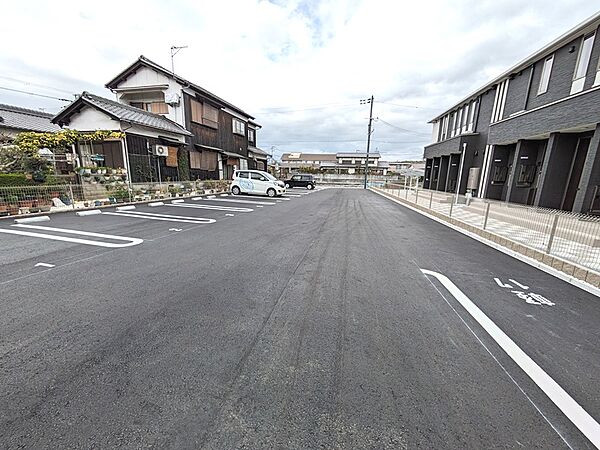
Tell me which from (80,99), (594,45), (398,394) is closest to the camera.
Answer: (398,394)

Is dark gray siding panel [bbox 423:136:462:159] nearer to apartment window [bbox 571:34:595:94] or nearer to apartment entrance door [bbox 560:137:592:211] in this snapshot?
apartment window [bbox 571:34:595:94]

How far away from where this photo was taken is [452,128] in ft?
61.7

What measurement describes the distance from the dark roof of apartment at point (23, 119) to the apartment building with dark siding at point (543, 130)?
75.8ft

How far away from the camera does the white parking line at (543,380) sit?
144 cm

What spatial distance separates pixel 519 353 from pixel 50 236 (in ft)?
24.2

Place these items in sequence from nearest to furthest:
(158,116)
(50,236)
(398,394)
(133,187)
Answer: (398,394) → (50,236) → (133,187) → (158,116)

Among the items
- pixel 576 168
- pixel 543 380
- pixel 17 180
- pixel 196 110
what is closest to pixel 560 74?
pixel 576 168

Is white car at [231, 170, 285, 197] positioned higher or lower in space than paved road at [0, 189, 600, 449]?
higher

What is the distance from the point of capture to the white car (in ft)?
48.3

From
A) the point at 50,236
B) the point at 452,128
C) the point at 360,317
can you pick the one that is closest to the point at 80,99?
the point at 50,236

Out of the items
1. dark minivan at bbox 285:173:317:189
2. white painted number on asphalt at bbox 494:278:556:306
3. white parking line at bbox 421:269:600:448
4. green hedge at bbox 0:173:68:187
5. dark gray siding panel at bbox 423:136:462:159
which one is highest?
dark gray siding panel at bbox 423:136:462:159

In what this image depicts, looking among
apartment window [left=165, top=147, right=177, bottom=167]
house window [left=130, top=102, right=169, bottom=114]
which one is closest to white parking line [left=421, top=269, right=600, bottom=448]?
apartment window [left=165, top=147, right=177, bottom=167]

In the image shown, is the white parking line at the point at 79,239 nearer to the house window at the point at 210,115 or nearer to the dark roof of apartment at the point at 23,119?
the house window at the point at 210,115

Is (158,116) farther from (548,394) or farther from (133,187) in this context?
(548,394)
